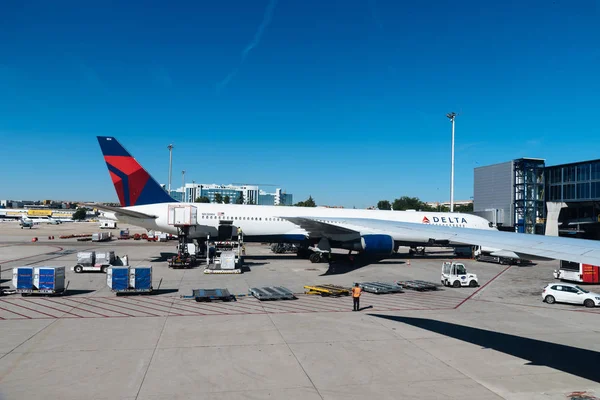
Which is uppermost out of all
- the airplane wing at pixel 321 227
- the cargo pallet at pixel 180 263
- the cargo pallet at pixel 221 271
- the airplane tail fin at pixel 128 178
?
the airplane tail fin at pixel 128 178

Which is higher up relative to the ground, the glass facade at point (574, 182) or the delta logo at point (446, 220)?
the glass facade at point (574, 182)

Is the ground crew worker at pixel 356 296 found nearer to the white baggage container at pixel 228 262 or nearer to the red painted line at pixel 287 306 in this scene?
the red painted line at pixel 287 306

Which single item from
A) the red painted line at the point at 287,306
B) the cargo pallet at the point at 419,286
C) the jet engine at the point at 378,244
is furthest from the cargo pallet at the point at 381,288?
the jet engine at the point at 378,244

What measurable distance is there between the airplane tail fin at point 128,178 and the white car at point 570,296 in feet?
98.0

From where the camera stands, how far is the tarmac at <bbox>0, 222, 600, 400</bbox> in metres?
9.66

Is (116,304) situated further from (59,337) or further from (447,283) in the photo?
(447,283)

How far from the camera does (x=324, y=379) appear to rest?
404 inches

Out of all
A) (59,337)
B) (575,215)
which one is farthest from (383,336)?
(575,215)

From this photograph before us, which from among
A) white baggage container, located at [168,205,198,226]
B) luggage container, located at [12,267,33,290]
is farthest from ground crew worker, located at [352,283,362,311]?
white baggage container, located at [168,205,198,226]

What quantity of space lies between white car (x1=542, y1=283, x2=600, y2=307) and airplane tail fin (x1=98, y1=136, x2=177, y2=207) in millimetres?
29863

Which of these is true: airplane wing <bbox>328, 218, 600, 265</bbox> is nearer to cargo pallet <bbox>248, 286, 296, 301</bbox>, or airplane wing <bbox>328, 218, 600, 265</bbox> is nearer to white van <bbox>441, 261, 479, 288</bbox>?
Answer: cargo pallet <bbox>248, 286, 296, 301</bbox>

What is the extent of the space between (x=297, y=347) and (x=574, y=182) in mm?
52157

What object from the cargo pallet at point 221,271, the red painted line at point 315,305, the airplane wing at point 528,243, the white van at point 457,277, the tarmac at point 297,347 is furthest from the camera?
the cargo pallet at point 221,271

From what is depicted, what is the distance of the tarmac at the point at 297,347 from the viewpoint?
966 centimetres
